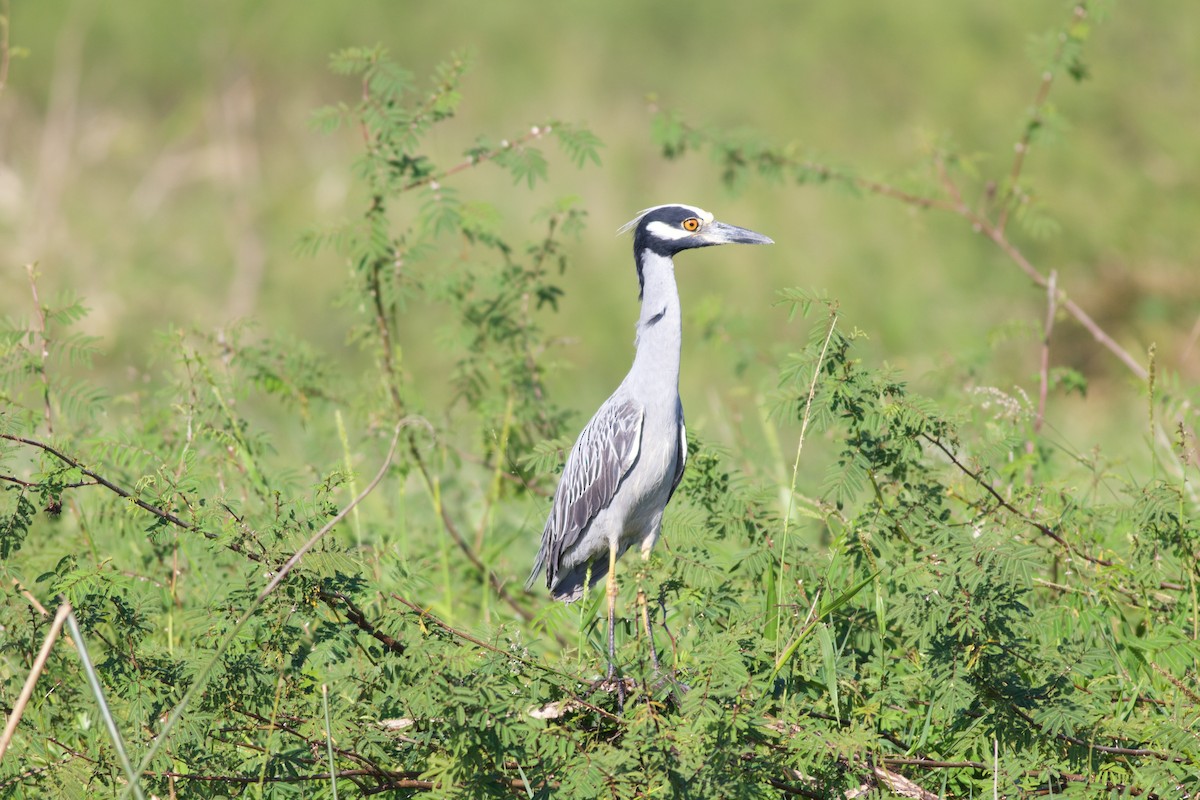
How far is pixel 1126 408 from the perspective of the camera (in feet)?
29.6

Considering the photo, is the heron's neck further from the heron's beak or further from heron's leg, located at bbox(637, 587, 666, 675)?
heron's leg, located at bbox(637, 587, 666, 675)

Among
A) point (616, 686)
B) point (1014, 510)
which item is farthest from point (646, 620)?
point (1014, 510)

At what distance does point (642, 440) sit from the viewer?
4047 mm

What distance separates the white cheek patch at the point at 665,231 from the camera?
4312 mm

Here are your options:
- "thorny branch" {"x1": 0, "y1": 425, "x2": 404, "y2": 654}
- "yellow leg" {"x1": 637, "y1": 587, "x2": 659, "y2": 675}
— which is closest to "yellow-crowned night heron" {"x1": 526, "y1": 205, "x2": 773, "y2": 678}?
"yellow leg" {"x1": 637, "y1": 587, "x2": 659, "y2": 675}

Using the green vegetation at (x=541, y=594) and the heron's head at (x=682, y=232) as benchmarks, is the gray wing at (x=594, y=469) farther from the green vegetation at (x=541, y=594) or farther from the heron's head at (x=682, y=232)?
the heron's head at (x=682, y=232)

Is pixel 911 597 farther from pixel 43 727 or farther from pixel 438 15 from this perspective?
pixel 438 15

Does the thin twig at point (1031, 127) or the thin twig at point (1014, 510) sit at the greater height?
the thin twig at point (1031, 127)

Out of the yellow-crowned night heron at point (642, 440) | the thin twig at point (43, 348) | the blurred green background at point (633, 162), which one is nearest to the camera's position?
the yellow-crowned night heron at point (642, 440)

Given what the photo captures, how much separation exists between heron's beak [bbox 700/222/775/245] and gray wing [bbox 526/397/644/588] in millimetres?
636

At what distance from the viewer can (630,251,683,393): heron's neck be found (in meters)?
4.10

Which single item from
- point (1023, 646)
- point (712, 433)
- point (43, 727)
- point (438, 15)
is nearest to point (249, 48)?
point (438, 15)

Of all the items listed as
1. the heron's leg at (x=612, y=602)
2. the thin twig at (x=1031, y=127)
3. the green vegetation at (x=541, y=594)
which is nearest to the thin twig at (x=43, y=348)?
the green vegetation at (x=541, y=594)

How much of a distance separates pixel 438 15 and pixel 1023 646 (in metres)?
13.2
